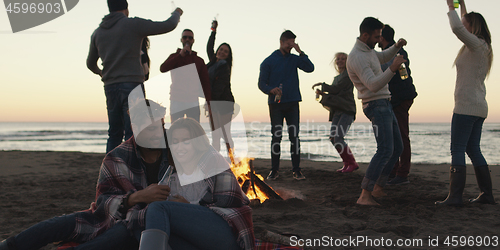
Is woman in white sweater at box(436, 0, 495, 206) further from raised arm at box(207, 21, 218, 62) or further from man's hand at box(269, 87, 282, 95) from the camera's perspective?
raised arm at box(207, 21, 218, 62)

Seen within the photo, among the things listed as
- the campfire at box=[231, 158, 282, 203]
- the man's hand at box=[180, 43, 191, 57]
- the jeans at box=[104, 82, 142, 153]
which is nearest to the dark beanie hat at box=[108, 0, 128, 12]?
the jeans at box=[104, 82, 142, 153]

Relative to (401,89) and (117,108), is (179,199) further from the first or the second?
(401,89)

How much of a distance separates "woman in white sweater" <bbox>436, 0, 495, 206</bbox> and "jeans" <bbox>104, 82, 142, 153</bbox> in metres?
3.43

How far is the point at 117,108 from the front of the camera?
3619 millimetres

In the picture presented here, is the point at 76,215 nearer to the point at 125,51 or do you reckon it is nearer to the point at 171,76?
the point at 125,51

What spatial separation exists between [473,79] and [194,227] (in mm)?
3337

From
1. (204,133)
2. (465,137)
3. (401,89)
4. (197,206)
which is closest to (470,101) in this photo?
(465,137)

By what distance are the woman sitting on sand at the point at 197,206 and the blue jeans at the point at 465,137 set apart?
107 inches

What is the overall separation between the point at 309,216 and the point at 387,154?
110cm

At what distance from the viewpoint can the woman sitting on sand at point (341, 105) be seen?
21.5 feet

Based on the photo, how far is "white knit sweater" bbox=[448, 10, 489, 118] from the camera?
3.69 m

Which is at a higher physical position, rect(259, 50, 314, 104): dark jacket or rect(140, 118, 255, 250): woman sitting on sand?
rect(259, 50, 314, 104): dark jacket

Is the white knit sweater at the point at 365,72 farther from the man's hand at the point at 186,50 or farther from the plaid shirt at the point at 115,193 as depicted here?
the plaid shirt at the point at 115,193

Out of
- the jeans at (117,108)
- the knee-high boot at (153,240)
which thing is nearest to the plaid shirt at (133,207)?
the knee-high boot at (153,240)
